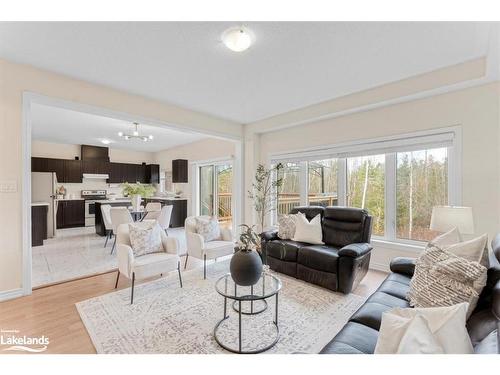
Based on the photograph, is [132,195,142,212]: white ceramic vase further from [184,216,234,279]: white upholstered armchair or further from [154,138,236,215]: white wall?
[184,216,234,279]: white upholstered armchair

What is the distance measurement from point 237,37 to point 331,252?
2482 millimetres

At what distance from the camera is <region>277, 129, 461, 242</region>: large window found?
3.04 meters

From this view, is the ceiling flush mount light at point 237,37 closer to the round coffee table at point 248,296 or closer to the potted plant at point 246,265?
the potted plant at point 246,265

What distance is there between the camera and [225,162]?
6160 mm

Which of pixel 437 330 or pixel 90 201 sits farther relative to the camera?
pixel 90 201

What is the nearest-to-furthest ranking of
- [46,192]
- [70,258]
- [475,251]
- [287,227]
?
1. [475,251]
2. [287,227]
3. [70,258]
4. [46,192]

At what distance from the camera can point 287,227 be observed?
351cm

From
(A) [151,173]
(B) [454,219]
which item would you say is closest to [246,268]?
(B) [454,219]

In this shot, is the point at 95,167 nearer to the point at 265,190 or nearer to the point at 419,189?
the point at 265,190

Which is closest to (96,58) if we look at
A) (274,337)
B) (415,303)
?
(274,337)

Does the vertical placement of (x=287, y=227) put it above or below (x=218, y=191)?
below

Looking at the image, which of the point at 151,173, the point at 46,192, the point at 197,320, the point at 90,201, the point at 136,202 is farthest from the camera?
the point at 151,173
